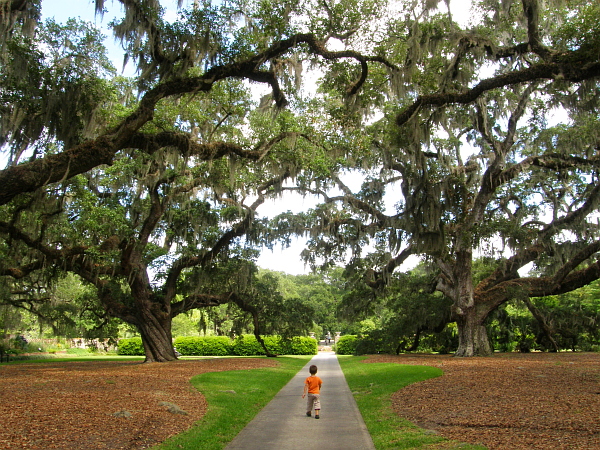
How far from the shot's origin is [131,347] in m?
38.3

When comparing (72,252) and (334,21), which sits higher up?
(334,21)

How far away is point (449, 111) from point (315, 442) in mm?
12790

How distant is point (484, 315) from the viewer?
71.9ft

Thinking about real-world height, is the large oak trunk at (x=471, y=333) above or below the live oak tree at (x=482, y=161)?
below

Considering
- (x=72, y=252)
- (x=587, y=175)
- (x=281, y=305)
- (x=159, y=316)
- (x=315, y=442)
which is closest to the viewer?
(x=315, y=442)

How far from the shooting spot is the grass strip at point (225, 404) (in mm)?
6057

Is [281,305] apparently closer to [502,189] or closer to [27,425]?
[502,189]

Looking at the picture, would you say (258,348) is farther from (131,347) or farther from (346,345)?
(131,347)

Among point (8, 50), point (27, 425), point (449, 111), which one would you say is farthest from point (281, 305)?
point (27, 425)

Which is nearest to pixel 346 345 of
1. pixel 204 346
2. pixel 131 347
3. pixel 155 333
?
pixel 204 346

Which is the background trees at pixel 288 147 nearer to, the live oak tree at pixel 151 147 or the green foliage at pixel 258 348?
the live oak tree at pixel 151 147

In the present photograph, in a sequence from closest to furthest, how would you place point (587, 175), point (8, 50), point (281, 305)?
point (8, 50) → point (587, 175) → point (281, 305)

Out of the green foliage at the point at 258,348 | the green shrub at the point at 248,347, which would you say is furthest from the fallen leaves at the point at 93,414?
the green shrub at the point at 248,347

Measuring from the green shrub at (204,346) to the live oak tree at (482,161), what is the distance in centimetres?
1768
